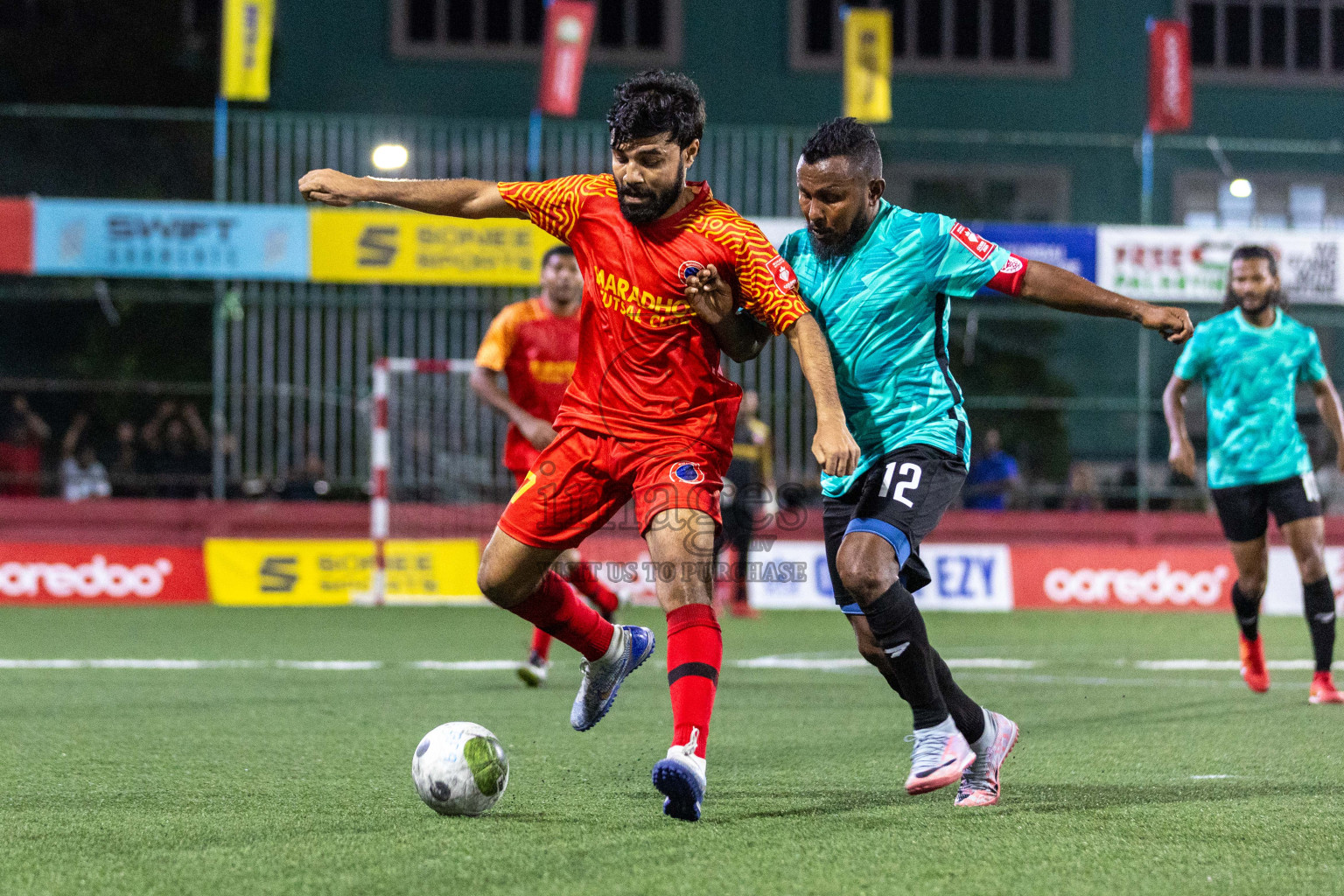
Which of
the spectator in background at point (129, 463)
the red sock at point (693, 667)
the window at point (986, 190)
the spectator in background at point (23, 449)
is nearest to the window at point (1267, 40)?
the window at point (986, 190)

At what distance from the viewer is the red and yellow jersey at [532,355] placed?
8516mm

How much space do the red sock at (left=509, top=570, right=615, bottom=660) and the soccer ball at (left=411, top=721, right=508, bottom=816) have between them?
2.57 ft

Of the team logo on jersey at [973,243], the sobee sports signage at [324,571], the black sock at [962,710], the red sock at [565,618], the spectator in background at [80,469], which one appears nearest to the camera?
the black sock at [962,710]

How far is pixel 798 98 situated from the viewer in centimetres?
2484

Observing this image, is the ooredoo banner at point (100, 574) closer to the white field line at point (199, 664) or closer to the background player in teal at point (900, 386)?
the white field line at point (199, 664)

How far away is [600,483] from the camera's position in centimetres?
486

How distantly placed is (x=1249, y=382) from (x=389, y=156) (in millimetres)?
10283

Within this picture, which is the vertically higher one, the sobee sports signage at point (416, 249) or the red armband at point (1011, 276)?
the sobee sports signage at point (416, 249)

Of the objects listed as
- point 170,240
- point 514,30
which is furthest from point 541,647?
point 514,30

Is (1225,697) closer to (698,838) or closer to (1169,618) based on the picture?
(698,838)

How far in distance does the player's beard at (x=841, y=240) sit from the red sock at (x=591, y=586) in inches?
127

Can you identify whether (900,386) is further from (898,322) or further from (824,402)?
(824,402)

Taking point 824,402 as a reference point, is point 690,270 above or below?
above

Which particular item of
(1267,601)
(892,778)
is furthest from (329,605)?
(892,778)
